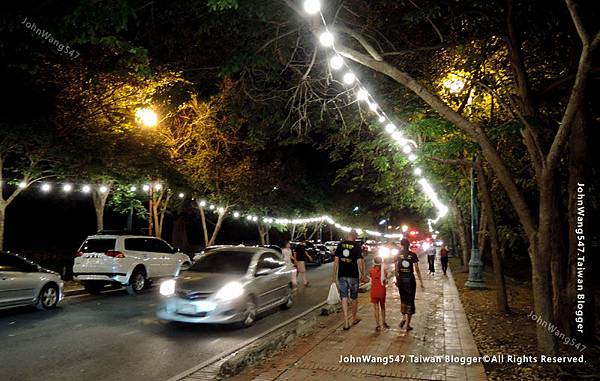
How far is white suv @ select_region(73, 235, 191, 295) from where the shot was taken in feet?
49.2

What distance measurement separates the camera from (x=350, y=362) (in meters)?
6.83

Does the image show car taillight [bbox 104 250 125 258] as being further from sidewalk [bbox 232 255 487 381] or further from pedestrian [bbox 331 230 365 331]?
pedestrian [bbox 331 230 365 331]

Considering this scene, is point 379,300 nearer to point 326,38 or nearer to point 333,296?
point 333,296

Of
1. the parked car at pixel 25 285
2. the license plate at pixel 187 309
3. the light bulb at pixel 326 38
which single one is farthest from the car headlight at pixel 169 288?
the light bulb at pixel 326 38

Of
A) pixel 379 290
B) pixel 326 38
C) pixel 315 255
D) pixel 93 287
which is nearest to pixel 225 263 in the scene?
pixel 379 290

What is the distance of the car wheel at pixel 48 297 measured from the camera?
1191 cm

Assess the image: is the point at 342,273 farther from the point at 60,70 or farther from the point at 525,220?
the point at 60,70

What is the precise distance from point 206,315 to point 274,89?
6.05 meters

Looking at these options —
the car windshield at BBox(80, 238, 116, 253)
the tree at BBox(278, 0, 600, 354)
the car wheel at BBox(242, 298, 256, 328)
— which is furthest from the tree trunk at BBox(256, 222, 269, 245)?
the tree at BBox(278, 0, 600, 354)

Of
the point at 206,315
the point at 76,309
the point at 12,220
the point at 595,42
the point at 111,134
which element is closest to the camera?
the point at 595,42

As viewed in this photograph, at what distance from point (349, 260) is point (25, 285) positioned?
7.82 metres

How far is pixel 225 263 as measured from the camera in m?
11.0

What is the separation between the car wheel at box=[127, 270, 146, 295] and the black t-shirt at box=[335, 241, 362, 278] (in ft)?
28.4

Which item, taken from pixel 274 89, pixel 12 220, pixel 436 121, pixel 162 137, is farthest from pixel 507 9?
pixel 12 220
